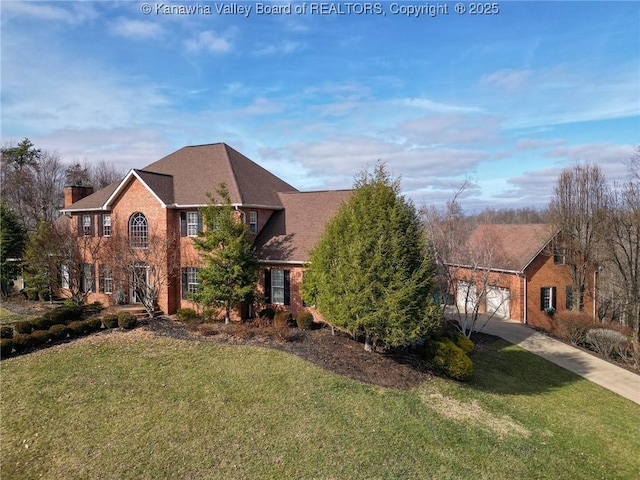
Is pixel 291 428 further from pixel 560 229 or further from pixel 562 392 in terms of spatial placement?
pixel 560 229

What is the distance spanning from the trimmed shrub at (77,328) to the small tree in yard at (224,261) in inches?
182

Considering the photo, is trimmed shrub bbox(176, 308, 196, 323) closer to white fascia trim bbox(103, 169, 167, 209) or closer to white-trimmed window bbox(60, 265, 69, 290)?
white fascia trim bbox(103, 169, 167, 209)

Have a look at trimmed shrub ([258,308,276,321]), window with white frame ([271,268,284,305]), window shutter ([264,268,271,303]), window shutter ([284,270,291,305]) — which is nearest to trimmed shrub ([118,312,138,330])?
trimmed shrub ([258,308,276,321])

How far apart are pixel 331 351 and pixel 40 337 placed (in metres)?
11.2

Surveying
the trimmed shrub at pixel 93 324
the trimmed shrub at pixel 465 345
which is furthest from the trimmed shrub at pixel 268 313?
the trimmed shrub at pixel 465 345

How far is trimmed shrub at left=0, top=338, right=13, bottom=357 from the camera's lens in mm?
14367

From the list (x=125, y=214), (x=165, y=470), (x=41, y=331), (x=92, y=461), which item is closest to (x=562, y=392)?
(x=165, y=470)

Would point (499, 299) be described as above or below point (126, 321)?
below

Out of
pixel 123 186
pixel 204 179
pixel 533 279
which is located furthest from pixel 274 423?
pixel 533 279

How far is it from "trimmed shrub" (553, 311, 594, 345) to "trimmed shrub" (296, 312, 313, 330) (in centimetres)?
1470

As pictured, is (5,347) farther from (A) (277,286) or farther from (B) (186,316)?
(A) (277,286)

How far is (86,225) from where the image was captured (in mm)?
24188

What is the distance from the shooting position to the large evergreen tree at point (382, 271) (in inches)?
525

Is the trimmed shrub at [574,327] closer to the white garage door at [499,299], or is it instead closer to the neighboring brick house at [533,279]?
the neighboring brick house at [533,279]
